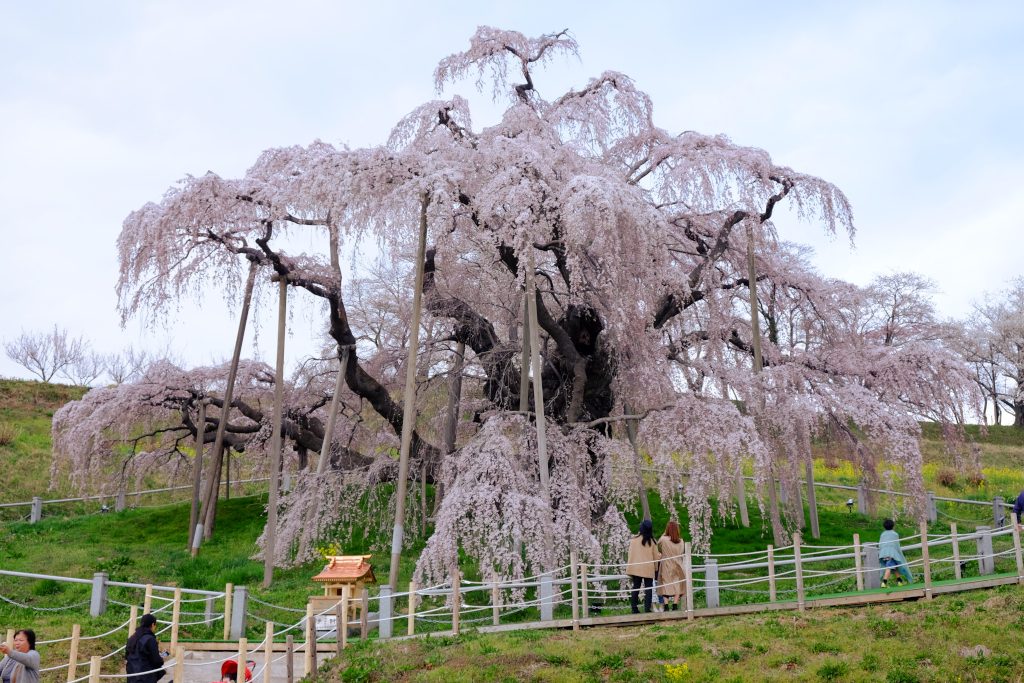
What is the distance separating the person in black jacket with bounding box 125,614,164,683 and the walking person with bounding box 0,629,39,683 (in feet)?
3.41

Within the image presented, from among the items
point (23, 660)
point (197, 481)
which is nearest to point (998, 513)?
point (197, 481)

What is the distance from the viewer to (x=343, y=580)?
1542cm

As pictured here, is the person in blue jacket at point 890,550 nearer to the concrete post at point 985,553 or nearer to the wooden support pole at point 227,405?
the concrete post at point 985,553

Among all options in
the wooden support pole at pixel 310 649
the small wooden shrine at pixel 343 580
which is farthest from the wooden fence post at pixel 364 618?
the wooden support pole at pixel 310 649

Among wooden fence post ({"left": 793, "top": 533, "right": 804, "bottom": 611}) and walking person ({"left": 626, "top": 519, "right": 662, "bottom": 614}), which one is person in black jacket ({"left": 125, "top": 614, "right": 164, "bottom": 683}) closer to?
walking person ({"left": 626, "top": 519, "right": 662, "bottom": 614})

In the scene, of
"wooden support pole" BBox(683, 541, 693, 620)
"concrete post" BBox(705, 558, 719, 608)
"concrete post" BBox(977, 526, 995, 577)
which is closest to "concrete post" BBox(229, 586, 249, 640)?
"wooden support pole" BBox(683, 541, 693, 620)

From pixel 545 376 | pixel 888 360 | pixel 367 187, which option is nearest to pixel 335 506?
pixel 545 376

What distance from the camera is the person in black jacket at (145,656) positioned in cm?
1112

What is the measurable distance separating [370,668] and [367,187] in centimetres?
999

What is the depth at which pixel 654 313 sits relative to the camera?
70.0ft

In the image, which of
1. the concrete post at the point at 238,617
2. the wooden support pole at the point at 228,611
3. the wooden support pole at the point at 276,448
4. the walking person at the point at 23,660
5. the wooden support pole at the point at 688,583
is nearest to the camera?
the walking person at the point at 23,660

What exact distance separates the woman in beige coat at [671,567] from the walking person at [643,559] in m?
0.13

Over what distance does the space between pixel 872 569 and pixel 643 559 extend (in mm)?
3699

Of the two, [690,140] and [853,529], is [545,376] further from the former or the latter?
[853,529]
